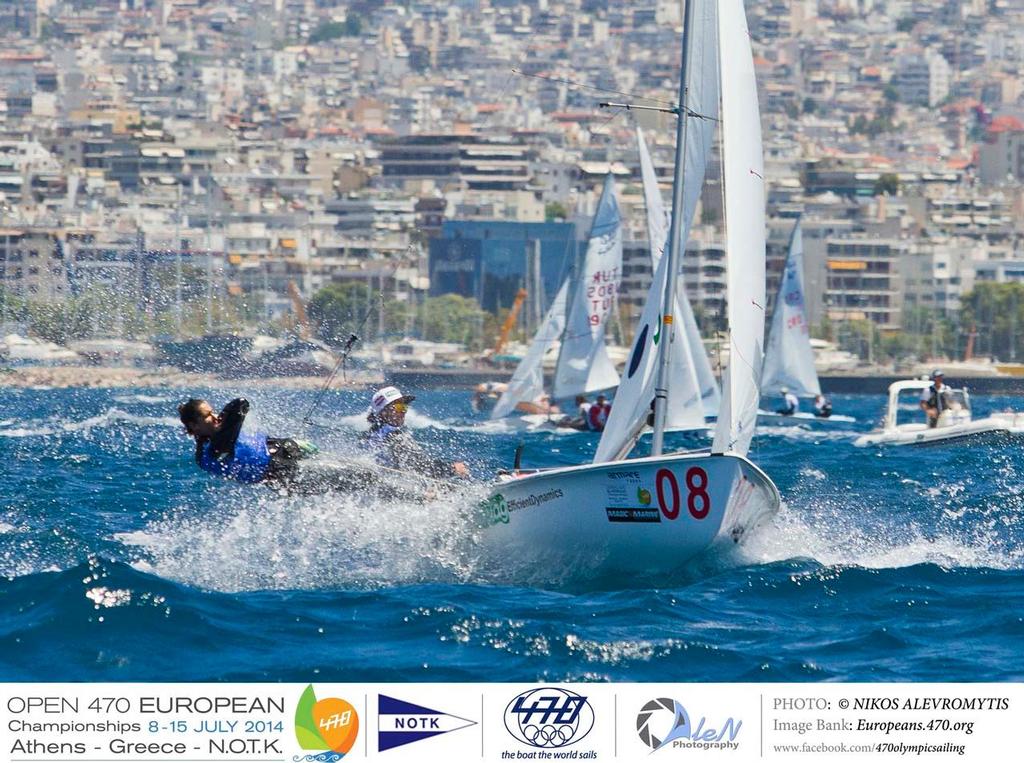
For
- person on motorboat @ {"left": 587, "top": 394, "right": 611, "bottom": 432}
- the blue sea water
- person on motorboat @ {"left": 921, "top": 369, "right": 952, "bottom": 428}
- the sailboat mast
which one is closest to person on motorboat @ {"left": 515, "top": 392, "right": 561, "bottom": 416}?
person on motorboat @ {"left": 587, "top": 394, "right": 611, "bottom": 432}

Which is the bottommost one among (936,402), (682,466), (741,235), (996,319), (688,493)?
(996,319)

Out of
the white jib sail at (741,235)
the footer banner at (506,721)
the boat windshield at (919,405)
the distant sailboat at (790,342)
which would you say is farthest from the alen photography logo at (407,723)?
the distant sailboat at (790,342)

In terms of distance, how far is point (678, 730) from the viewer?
733cm

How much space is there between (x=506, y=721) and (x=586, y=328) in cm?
2310

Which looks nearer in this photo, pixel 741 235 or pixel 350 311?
pixel 741 235

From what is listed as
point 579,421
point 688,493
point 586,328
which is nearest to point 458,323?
point 586,328

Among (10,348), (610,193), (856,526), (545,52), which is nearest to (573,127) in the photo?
(545,52)

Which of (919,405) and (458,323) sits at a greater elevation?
(919,405)

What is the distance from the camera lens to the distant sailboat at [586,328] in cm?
2962

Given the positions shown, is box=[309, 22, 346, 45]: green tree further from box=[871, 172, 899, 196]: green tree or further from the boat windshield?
the boat windshield

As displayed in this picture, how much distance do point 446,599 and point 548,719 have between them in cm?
234

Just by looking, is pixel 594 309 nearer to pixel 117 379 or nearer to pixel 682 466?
pixel 682 466

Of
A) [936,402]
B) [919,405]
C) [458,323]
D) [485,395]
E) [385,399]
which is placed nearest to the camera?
[385,399]

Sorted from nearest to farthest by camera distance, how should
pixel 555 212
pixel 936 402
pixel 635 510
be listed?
pixel 635 510
pixel 936 402
pixel 555 212
